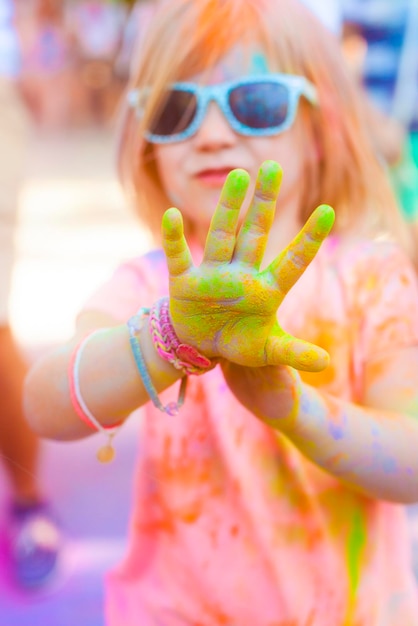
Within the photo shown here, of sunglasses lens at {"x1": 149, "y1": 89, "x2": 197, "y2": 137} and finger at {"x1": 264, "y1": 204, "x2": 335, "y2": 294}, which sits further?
sunglasses lens at {"x1": 149, "y1": 89, "x2": 197, "y2": 137}

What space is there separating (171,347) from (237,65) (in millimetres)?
288

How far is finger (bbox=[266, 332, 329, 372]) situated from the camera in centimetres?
45

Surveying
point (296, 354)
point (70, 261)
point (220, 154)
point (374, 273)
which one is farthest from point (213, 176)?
point (70, 261)

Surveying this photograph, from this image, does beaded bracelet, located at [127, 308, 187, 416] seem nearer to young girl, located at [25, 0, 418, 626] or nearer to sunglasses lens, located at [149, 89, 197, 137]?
young girl, located at [25, 0, 418, 626]

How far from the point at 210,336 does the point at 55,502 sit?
0.40 metres

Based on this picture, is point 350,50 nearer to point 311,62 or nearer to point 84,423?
point 311,62

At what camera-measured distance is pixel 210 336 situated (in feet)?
1.61

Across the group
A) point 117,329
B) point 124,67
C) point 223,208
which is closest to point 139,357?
point 117,329

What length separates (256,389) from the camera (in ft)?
1.77

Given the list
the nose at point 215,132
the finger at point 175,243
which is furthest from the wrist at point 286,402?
the nose at point 215,132

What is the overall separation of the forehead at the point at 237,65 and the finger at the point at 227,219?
255 mm

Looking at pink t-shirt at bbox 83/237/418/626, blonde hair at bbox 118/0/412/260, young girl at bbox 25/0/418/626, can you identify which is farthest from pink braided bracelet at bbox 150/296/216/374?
blonde hair at bbox 118/0/412/260

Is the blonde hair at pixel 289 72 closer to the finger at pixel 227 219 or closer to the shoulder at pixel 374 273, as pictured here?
the shoulder at pixel 374 273

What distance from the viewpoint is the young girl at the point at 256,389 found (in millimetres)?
576
